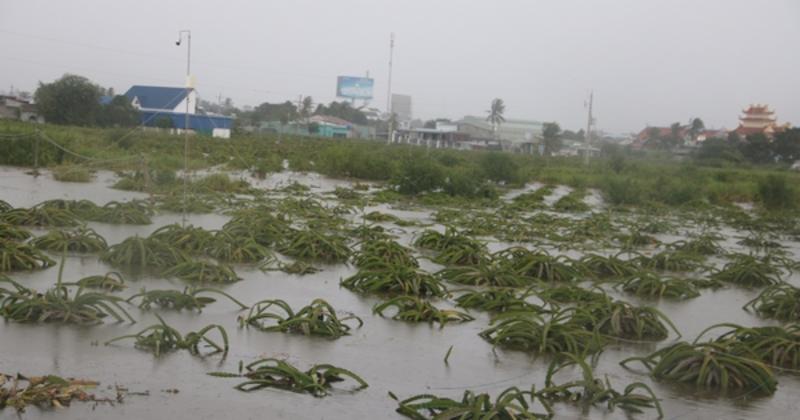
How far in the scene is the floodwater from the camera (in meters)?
4.58

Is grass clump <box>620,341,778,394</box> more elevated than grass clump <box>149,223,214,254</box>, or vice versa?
grass clump <box>149,223,214,254</box>

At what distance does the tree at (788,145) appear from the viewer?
52.7 metres

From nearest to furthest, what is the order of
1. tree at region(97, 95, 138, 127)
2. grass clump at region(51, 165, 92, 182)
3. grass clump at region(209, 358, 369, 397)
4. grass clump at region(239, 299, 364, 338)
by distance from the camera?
grass clump at region(209, 358, 369, 397) → grass clump at region(239, 299, 364, 338) → grass clump at region(51, 165, 92, 182) → tree at region(97, 95, 138, 127)

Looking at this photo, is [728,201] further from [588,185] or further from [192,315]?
[192,315]

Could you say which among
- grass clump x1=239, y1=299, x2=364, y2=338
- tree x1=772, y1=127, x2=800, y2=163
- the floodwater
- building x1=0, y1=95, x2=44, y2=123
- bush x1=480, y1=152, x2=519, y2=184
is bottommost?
the floodwater

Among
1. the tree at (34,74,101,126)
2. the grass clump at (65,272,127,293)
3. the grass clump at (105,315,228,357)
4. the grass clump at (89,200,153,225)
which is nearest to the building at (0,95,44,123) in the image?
the tree at (34,74,101,126)

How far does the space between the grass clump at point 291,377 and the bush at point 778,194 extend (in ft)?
85.7

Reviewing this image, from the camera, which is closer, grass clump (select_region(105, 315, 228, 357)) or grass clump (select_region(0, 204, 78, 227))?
grass clump (select_region(105, 315, 228, 357))

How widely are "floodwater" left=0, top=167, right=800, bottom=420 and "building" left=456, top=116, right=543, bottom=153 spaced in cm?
8573

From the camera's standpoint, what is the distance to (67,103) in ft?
147

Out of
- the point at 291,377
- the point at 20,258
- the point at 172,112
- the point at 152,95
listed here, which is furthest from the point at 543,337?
the point at 152,95

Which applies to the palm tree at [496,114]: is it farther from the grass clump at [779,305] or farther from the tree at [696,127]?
the grass clump at [779,305]

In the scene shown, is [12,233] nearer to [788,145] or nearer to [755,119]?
[788,145]

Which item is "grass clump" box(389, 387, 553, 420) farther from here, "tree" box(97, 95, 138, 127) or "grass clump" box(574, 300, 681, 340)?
"tree" box(97, 95, 138, 127)
